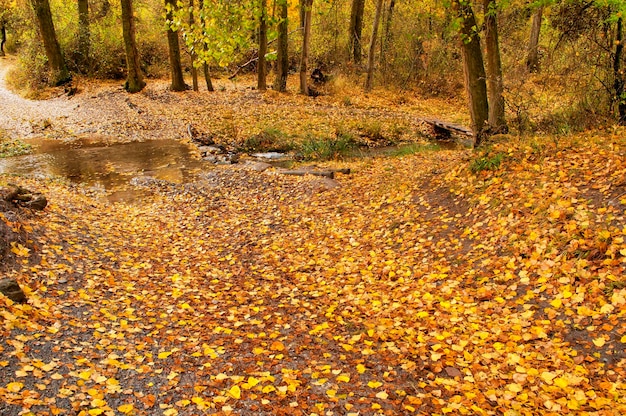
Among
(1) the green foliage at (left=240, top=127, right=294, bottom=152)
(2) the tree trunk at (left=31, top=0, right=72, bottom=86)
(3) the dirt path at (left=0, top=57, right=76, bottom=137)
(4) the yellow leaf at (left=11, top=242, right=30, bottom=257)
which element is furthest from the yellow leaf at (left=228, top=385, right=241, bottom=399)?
(2) the tree trunk at (left=31, top=0, right=72, bottom=86)

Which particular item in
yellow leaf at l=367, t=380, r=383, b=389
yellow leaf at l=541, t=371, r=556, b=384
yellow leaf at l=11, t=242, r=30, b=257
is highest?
yellow leaf at l=11, t=242, r=30, b=257

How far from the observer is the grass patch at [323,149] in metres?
13.5

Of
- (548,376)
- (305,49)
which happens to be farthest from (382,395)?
(305,49)

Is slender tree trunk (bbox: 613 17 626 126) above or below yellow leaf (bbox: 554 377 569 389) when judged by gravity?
above

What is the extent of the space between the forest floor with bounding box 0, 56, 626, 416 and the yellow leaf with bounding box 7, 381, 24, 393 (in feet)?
0.10

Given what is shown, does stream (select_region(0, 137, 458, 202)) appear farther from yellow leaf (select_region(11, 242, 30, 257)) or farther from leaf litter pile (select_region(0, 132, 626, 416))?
yellow leaf (select_region(11, 242, 30, 257))

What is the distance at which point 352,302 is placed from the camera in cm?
627

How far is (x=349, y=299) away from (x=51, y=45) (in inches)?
1006

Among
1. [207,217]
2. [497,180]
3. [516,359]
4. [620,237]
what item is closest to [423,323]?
[516,359]

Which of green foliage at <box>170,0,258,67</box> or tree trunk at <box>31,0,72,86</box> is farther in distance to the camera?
tree trunk at <box>31,0,72,86</box>

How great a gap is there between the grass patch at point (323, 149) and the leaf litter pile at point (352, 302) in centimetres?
397

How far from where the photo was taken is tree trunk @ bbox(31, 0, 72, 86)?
78.9ft

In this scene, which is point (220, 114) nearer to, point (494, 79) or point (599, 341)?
point (494, 79)

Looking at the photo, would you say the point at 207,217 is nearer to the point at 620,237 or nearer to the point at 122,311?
the point at 122,311
